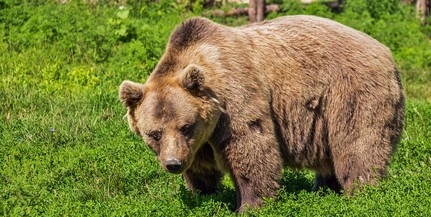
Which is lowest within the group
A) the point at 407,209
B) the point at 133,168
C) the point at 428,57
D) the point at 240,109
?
the point at 428,57

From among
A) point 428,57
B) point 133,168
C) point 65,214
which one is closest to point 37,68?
point 133,168

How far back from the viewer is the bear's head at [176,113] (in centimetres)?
699

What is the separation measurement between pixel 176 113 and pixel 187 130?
0.15m

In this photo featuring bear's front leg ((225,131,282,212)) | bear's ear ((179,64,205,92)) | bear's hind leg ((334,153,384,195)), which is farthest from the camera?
bear's hind leg ((334,153,384,195))

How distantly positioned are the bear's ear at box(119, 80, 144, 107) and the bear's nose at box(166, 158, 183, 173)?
1.87ft

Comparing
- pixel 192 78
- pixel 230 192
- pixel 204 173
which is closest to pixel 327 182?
pixel 230 192

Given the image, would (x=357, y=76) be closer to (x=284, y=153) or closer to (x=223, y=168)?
(x=284, y=153)

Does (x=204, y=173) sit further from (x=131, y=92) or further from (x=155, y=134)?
(x=131, y=92)

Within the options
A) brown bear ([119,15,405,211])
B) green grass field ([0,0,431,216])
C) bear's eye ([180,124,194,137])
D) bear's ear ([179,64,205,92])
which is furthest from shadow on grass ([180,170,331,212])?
bear's ear ([179,64,205,92])

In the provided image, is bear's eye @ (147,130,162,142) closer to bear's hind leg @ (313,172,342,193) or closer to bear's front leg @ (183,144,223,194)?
bear's front leg @ (183,144,223,194)

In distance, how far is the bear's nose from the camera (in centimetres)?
688

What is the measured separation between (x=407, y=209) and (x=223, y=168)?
1444mm

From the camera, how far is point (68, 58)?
12.5 meters

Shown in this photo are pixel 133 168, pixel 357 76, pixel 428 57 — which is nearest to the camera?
pixel 357 76
